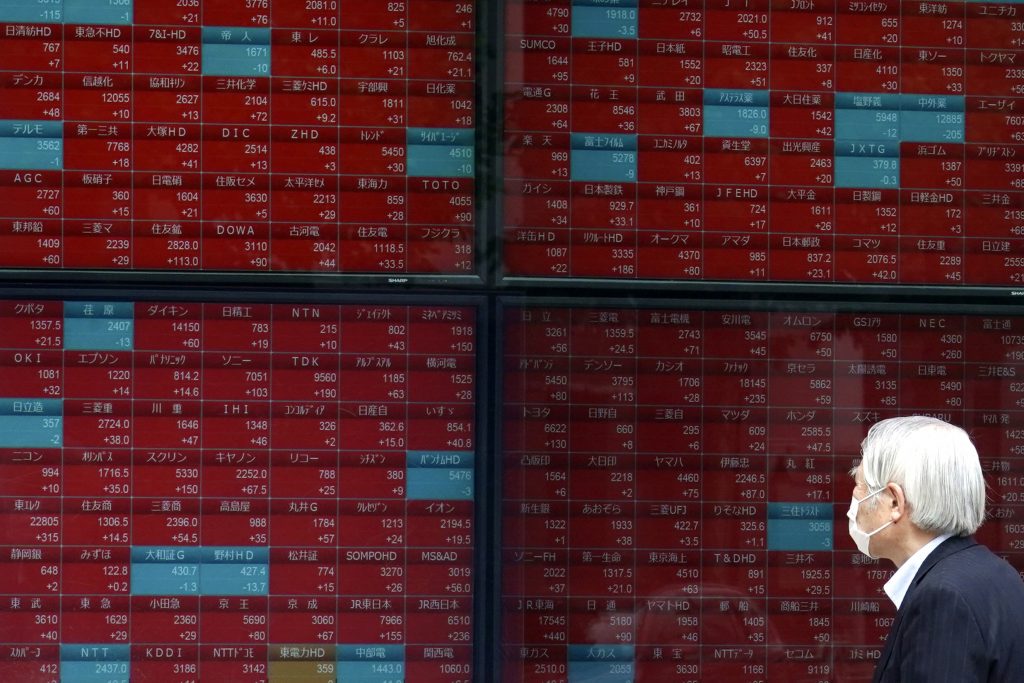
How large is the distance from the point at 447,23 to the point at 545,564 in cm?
170

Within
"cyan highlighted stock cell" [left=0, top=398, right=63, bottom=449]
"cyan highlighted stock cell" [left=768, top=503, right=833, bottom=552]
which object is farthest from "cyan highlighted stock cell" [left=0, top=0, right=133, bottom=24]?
"cyan highlighted stock cell" [left=768, top=503, right=833, bottom=552]

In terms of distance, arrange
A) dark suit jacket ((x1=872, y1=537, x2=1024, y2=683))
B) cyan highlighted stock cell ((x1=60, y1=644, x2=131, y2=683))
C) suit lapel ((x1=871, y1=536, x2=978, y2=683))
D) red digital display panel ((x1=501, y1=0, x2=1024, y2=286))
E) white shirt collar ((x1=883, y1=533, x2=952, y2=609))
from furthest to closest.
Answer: red digital display panel ((x1=501, y1=0, x2=1024, y2=286)) → cyan highlighted stock cell ((x1=60, y1=644, x2=131, y2=683)) → white shirt collar ((x1=883, y1=533, x2=952, y2=609)) → suit lapel ((x1=871, y1=536, x2=978, y2=683)) → dark suit jacket ((x1=872, y1=537, x2=1024, y2=683))

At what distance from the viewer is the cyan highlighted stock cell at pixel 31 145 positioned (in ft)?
11.6

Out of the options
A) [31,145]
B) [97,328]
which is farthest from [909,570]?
[31,145]

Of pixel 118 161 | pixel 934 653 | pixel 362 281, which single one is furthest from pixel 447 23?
pixel 934 653

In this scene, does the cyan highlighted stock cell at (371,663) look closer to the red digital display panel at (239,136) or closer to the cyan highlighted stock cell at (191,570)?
the cyan highlighted stock cell at (191,570)

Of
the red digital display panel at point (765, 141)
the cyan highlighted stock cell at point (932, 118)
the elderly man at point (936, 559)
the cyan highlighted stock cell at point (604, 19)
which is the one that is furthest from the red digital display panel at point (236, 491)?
the cyan highlighted stock cell at point (932, 118)

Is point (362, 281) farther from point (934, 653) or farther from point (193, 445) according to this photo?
point (934, 653)

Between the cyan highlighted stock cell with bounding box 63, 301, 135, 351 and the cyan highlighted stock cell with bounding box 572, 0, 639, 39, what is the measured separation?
1.64 m

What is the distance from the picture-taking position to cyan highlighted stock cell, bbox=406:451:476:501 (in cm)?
359

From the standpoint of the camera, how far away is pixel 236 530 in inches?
140

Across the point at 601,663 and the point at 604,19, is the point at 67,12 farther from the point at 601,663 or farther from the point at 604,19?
the point at 601,663

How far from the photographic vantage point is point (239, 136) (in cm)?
358

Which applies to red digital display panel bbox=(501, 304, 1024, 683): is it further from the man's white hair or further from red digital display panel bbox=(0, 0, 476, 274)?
the man's white hair
